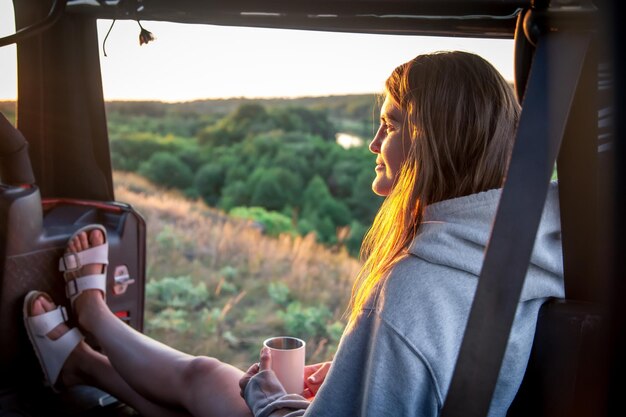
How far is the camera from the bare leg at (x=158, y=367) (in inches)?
68.9

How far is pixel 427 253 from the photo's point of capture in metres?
1.12

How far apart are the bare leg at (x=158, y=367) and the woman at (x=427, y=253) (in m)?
0.29

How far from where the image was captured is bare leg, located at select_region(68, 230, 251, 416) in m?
1.75

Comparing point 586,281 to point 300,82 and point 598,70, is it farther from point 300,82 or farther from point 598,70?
point 300,82

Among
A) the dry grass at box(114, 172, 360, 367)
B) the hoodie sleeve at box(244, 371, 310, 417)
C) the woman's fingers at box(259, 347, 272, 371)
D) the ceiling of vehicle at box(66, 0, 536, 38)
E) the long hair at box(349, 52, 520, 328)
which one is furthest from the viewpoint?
the dry grass at box(114, 172, 360, 367)

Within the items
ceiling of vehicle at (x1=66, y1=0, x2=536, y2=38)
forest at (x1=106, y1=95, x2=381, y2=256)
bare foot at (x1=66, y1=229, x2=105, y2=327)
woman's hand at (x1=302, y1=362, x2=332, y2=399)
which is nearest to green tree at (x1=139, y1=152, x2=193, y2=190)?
forest at (x1=106, y1=95, x2=381, y2=256)

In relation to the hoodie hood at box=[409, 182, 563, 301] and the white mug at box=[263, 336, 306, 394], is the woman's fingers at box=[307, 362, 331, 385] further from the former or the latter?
the hoodie hood at box=[409, 182, 563, 301]

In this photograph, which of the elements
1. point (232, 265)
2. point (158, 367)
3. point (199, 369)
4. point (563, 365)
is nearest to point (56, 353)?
point (158, 367)

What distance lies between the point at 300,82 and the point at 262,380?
268 centimetres

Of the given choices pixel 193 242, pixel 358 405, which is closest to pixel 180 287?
pixel 193 242

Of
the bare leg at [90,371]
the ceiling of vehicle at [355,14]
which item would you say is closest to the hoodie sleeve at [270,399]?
the bare leg at [90,371]

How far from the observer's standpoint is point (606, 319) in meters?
0.68

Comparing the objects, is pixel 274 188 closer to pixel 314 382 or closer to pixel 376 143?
pixel 314 382

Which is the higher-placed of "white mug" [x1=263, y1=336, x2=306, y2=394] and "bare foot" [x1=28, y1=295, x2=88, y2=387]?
"white mug" [x1=263, y1=336, x2=306, y2=394]
